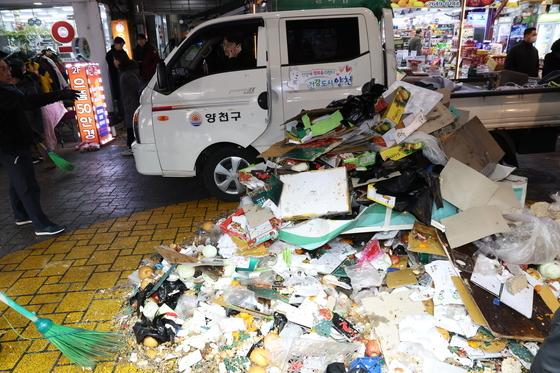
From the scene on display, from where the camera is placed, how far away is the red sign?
398 inches

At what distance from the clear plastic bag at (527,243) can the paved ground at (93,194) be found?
3635 mm

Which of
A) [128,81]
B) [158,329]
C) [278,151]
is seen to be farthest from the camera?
[128,81]

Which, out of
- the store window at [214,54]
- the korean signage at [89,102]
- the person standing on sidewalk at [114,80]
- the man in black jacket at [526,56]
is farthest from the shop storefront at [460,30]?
the korean signage at [89,102]

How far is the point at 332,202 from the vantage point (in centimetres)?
325

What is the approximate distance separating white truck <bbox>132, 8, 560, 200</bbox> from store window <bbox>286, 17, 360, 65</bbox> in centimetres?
1

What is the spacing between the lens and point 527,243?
2.92 m

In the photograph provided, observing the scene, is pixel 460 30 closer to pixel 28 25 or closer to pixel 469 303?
pixel 469 303

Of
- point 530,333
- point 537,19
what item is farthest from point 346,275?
point 537,19

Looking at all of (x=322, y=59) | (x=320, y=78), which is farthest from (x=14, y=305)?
(x=322, y=59)

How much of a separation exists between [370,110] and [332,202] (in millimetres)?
1335

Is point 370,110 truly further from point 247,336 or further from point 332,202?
point 247,336

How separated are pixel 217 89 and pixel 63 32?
8.09 meters

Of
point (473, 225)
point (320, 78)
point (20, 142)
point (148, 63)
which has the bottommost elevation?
point (473, 225)

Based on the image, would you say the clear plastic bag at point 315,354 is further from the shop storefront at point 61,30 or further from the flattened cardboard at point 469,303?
the shop storefront at point 61,30
